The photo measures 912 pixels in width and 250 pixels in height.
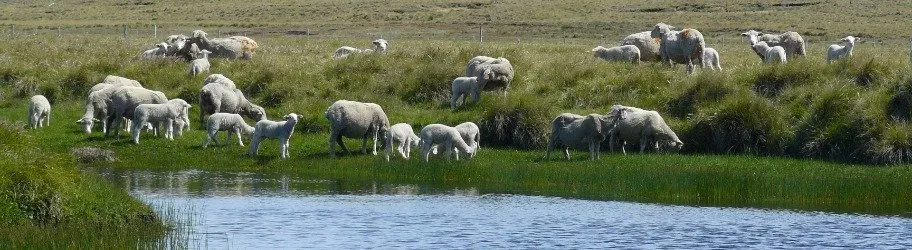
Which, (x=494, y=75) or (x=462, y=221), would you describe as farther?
(x=494, y=75)

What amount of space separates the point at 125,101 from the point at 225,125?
2444mm

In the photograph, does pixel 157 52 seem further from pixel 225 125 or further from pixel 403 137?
pixel 403 137

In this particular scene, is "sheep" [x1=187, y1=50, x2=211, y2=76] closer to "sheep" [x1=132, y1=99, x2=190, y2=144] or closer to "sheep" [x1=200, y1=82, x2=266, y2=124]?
"sheep" [x1=200, y1=82, x2=266, y2=124]

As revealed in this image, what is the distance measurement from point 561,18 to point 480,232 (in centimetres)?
6828

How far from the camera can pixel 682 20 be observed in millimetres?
85188

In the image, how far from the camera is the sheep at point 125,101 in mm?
31812

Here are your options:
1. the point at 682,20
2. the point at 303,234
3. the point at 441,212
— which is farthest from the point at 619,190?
the point at 682,20

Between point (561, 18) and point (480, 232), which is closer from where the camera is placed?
point (480, 232)

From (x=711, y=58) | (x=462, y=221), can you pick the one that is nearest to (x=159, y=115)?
(x=462, y=221)

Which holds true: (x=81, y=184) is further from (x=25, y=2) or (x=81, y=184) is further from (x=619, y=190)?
(x=25, y=2)

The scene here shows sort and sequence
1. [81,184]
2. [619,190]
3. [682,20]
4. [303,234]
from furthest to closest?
1. [682,20]
2. [619,190]
3. [303,234]
4. [81,184]

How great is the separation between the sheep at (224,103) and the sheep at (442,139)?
5.68 metres

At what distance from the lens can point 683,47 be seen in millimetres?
37500

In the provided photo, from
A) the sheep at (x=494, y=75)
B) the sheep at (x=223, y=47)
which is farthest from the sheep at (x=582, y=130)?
the sheep at (x=223, y=47)
